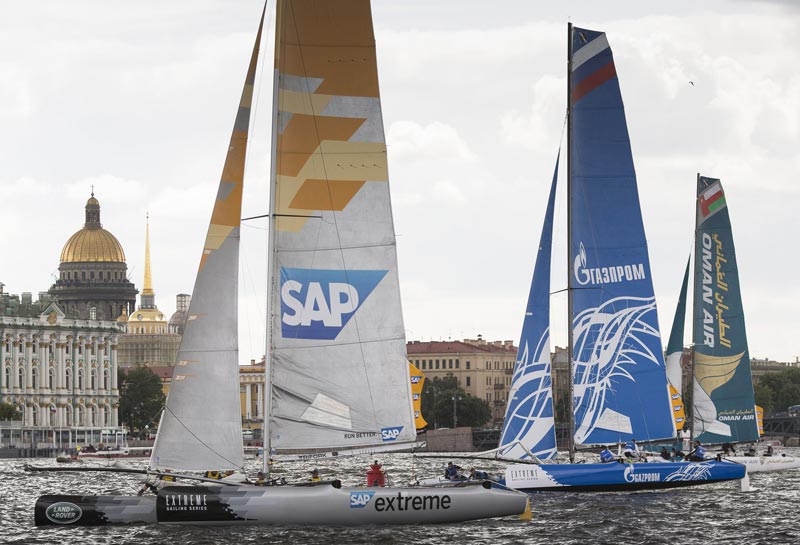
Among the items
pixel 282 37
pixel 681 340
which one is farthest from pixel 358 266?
pixel 681 340

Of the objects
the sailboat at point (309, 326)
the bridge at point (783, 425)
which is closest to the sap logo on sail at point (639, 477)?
the sailboat at point (309, 326)

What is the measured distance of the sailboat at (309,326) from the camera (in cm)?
3103

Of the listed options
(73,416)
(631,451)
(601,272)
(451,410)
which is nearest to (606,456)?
(631,451)

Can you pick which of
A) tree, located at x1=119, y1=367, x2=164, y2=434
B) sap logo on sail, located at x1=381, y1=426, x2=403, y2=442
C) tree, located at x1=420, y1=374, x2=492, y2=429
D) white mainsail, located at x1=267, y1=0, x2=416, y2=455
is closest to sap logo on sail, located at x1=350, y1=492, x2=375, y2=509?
white mainsail, located at x1=267, y1=0, x2=416, y2=455

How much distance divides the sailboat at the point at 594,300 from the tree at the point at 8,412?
341 feet

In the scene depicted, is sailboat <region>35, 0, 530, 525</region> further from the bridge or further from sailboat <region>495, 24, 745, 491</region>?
the bridge

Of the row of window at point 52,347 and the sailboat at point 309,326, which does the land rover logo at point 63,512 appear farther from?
the row of window at point 52,347

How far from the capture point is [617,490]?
127 ft

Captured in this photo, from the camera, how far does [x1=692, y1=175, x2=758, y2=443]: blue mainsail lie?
2053 inches

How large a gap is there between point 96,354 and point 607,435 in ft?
406

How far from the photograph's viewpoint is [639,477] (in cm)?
3903

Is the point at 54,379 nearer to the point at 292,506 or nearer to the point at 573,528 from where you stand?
the point at 573,528

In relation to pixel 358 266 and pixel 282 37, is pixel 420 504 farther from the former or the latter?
pixel 282 37

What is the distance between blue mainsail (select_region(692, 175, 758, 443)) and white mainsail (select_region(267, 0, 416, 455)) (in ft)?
72.7
